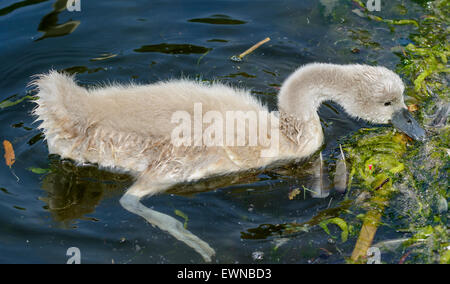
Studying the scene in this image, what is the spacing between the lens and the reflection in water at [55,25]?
5496mm

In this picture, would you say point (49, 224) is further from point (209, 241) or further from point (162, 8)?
point (162, 8)

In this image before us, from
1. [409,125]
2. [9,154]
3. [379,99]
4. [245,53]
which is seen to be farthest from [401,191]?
[9,154]

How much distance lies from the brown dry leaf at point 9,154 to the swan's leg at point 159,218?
3.25 ft

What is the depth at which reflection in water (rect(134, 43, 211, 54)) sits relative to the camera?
533cm

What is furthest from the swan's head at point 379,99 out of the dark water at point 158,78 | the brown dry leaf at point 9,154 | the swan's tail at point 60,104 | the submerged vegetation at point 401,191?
the brown dry leaf at point 9,154

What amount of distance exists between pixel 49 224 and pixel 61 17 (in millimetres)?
2921

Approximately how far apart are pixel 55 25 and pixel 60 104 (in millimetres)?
2383

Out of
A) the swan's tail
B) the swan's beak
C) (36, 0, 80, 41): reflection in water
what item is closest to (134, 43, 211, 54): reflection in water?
(36, 0, 80, 41): reflection in water

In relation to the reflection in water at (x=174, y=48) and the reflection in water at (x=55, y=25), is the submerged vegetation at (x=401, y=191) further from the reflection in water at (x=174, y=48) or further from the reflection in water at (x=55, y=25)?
the reflection in water at (x=55, y=25)

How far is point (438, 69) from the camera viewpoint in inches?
194

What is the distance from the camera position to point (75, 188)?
154 inches

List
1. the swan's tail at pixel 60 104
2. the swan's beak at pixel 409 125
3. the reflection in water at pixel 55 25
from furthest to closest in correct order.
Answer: the reflection in water at pixel 55 25, the swan's beak at pixel 409 125, the swan's tail at pixel 60 104

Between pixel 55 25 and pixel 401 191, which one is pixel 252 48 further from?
pixel 401 191
